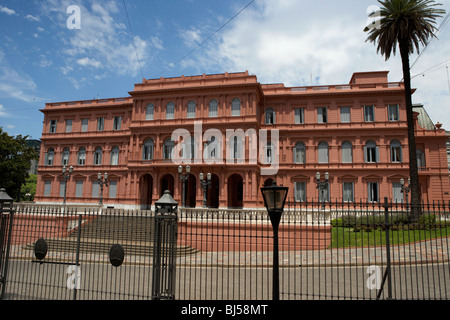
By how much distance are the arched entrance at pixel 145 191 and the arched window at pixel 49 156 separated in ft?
42.0

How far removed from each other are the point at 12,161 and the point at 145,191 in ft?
61.4

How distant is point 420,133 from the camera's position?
30719 mm

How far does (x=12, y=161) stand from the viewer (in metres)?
38.0

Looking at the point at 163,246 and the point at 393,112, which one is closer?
the point at 163,246

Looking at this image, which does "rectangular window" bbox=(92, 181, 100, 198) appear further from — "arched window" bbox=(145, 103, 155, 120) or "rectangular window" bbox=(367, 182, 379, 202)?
"rectangular window" bbox=(367, 182, 379, 202)

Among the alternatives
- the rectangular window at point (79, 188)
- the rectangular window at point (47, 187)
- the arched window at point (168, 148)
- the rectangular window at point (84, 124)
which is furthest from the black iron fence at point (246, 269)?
the rectangular window at point (84, 124)

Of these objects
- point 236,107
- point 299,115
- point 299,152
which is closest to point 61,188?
point 236,107

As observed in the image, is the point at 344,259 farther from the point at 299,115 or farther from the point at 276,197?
the point at 299,115

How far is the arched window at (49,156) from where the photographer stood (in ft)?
122

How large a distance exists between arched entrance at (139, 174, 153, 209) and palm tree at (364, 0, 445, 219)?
81.0 feet

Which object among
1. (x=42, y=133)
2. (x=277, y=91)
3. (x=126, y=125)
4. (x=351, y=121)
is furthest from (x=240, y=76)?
(x=42, y=133)

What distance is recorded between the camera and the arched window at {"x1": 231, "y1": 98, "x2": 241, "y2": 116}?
3051 cm

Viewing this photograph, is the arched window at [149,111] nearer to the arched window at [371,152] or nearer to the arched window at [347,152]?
the arched window at [347,152]

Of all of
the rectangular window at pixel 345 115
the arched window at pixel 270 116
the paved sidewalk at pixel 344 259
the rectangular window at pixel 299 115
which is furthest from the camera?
the arched window at pixel 270 116
